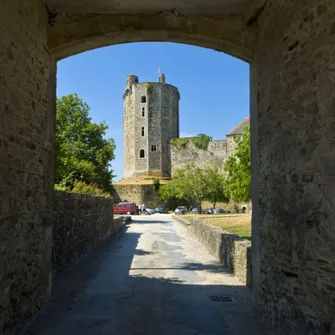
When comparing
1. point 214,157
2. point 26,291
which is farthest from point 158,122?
point 26,291

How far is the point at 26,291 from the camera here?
524 cm

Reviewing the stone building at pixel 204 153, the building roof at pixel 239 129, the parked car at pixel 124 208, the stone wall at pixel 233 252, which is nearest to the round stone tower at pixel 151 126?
the stone building at pixel 204 153

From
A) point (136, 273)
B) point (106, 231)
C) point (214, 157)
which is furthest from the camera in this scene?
point (214, 157)

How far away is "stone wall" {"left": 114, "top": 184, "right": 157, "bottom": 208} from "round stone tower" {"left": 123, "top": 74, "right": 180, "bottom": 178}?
5.94 m

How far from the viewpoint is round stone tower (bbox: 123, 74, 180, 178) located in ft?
187

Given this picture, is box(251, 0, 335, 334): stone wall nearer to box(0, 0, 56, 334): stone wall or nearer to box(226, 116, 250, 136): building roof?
box(0, 0, 56, 334): stone wall

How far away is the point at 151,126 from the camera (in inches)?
2263

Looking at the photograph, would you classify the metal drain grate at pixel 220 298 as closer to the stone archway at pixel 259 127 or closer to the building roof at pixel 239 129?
the stone archway at pixel 259 127

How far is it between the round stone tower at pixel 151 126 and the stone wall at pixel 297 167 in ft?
170

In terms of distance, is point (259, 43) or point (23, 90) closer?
point (23, 90)

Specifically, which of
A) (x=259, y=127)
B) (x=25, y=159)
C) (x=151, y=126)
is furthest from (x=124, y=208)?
(x=25, y=159)

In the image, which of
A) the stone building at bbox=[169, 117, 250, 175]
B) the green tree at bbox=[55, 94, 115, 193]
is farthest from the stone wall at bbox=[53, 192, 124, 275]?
the stone building at bbox=[169, 117, 250, 175]

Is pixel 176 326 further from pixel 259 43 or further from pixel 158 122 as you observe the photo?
pixel 158 122

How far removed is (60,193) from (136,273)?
260 cm
